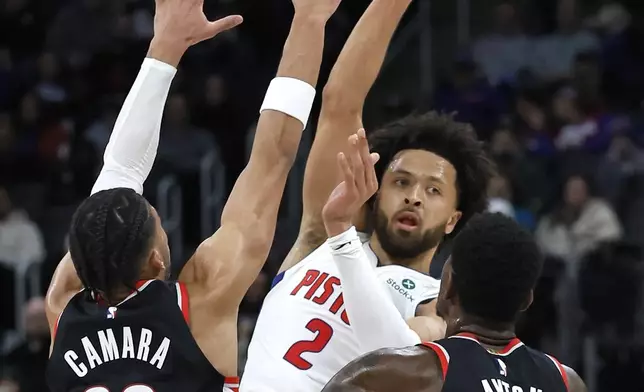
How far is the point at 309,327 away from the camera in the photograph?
177 inches

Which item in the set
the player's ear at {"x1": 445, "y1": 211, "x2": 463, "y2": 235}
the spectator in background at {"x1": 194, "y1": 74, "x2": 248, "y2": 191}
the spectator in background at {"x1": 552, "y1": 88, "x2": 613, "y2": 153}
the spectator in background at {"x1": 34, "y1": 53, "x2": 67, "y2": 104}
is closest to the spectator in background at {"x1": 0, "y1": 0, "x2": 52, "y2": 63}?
the spectator in background at {"x1": 34, "y1": 53, "x2": 67, "y2": 104}

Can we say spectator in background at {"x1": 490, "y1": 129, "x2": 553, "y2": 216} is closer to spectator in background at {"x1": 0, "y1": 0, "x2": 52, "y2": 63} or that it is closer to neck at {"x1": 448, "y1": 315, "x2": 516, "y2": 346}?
spectator in background at {"x1": 0, "y1": 0, "x2": 52, "y2": 63}

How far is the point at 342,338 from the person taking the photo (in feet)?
14.6

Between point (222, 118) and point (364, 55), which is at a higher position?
point (364, 55)

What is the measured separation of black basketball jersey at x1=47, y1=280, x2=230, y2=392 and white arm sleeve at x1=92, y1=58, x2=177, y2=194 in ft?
1.85

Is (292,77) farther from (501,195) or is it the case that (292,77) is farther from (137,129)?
(501,195)

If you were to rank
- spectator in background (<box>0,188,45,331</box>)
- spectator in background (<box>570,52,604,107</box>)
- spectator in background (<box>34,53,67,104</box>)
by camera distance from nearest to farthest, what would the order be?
spectator in background (<box>0,188,45,331</box>), spectator in background (<box>570,52,604,107</box>), spectator in background (<box>34,53,67,104</box>)

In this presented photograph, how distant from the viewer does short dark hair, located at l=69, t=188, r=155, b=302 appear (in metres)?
3.54

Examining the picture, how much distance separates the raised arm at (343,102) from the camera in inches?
193

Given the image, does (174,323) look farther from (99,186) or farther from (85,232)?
(99,186)

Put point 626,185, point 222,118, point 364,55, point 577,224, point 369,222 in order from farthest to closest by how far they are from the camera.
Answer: point 222,118 → point 626,185 → point 577,224 → point 369,222 → point 364,55

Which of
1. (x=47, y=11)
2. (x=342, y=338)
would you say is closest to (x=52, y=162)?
(x=47, y=11)

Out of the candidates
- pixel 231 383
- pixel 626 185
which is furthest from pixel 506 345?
pixel 626 185

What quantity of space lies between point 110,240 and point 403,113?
7132 mm
